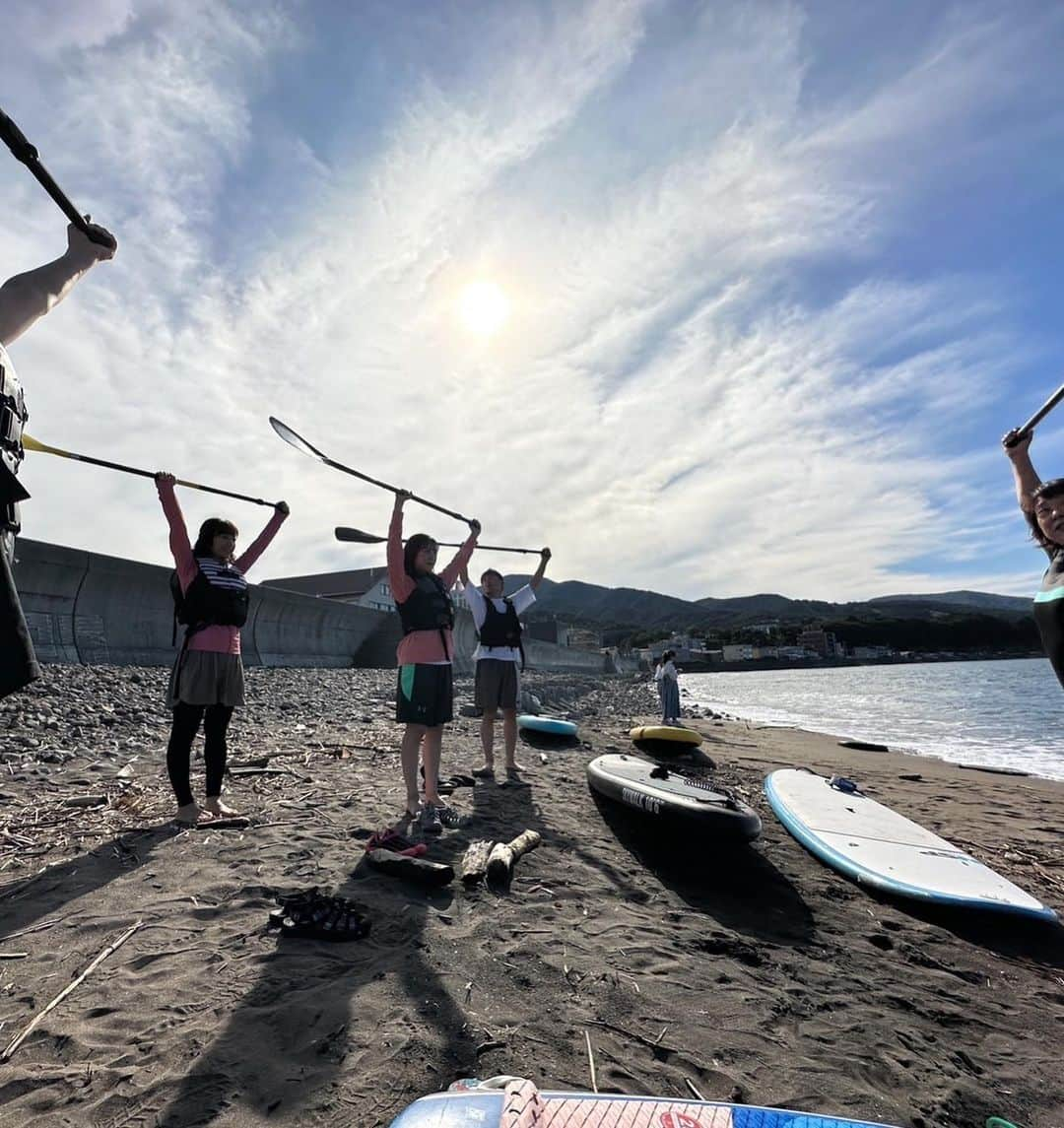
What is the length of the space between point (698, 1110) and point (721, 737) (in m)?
→ 15.3

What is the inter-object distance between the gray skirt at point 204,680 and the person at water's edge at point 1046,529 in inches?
181

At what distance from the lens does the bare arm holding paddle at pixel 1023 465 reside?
3024 millimetres

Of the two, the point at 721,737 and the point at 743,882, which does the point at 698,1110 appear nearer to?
the point at 743,882

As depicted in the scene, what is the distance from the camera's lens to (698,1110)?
1.86m

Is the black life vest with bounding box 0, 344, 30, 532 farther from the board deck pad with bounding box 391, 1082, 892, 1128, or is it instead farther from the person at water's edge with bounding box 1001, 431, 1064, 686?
the person at water's edge with bounding box 1001, 431, 1064, 686

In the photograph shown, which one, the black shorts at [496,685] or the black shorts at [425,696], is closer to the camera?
the black shorts at [425,696]

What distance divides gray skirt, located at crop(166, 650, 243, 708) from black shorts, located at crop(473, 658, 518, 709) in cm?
264

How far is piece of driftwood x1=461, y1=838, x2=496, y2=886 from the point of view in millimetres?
3633

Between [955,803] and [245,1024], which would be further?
[955,803]

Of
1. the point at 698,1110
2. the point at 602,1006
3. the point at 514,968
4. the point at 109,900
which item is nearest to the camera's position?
the point at 698,1110

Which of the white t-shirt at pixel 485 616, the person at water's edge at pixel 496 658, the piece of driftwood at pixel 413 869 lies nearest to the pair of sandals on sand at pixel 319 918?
the piece of driftwood at pixel 413 869

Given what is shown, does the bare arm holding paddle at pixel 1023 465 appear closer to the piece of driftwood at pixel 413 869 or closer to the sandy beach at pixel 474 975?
the sandy beach at pixel 474 975

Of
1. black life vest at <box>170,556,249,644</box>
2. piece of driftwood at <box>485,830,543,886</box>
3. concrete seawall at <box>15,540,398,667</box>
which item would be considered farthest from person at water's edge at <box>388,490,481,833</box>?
concrete seawall at <box>15,540,398,667</box>

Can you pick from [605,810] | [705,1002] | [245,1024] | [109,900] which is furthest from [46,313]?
[605,810]
